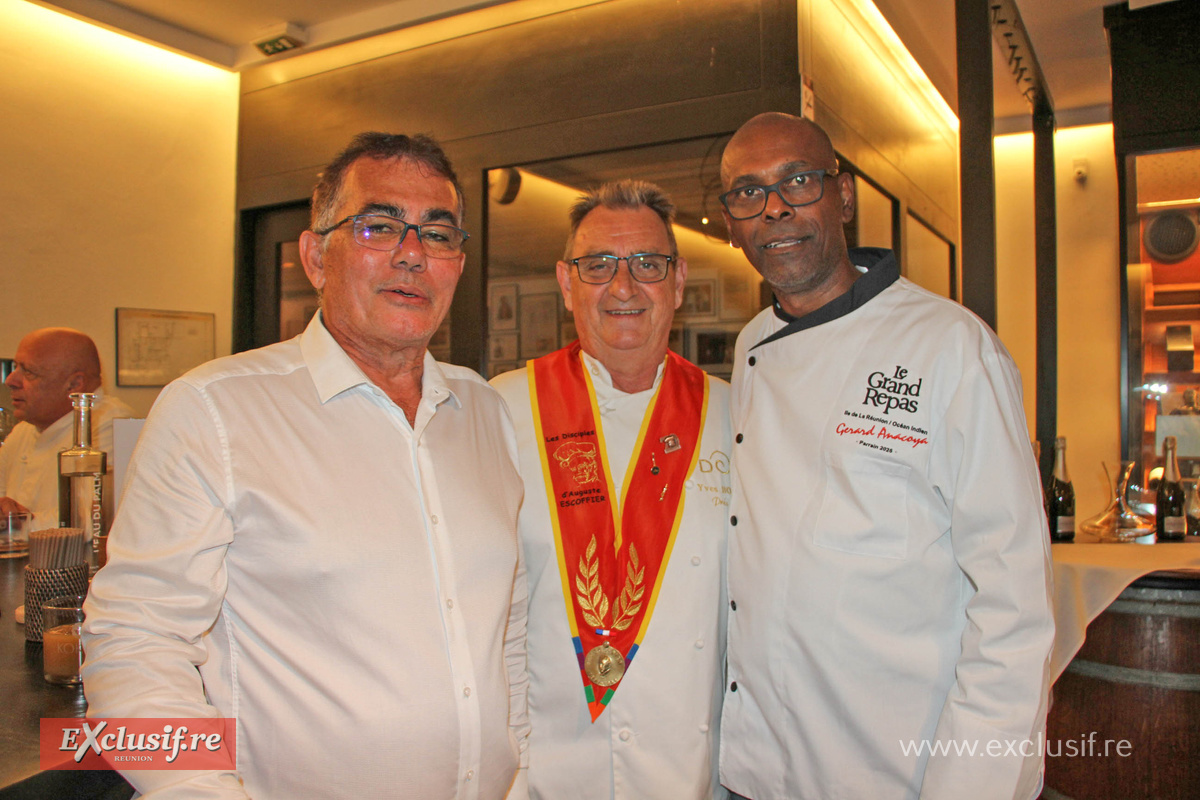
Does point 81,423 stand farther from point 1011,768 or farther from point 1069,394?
point 1069,394

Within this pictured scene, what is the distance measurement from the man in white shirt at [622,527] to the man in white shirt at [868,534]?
0.09m

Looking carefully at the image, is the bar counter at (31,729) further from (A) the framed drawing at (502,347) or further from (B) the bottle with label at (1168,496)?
(B) the bottle with label at (1168,496)

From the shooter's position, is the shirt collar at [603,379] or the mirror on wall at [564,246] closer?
the shirt collar at [603,379]

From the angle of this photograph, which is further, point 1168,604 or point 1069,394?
point 1069,394

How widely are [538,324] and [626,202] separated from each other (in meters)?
2.04

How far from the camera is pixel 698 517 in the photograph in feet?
5.57

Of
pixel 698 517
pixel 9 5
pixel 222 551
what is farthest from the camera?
pixel 9 5

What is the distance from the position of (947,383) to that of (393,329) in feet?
3.14

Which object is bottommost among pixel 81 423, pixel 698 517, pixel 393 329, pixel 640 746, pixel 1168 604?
pixel 640 746

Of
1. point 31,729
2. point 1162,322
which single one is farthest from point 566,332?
point 1162,322

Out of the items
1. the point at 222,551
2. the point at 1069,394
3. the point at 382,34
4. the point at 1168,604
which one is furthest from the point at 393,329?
the point at 1069,394

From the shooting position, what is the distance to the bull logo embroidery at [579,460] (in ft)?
5.75

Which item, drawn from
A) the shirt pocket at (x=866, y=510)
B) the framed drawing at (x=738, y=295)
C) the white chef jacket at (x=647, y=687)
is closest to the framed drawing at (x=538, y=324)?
the framed drawing at (x=738, y=295)

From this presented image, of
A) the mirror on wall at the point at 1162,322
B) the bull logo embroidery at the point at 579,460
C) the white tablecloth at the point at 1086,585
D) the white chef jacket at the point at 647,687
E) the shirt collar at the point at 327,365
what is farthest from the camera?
the mirror on wall at the point at 1162,322
